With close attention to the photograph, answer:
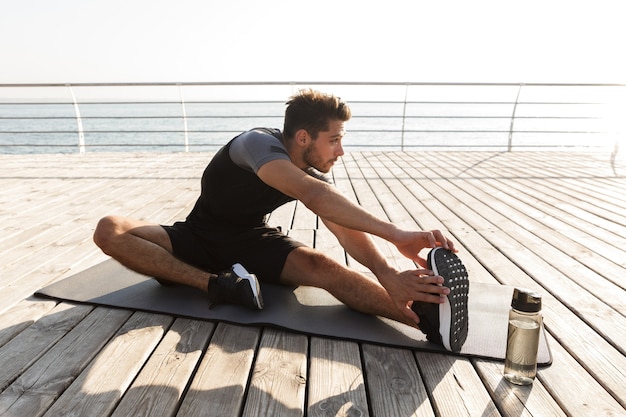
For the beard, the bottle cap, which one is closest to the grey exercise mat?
the bottle cap

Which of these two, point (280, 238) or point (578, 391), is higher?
point (280, 238)

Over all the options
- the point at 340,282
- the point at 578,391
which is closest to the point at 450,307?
the point at 578,391

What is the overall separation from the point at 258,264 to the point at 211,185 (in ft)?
1.19

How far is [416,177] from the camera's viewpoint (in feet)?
17.0

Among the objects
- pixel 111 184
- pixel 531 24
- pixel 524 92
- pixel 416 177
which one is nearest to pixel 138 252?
pixel 111 184

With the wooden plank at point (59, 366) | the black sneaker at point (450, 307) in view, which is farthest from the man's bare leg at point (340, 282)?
the wooden plank at point (59, 366)

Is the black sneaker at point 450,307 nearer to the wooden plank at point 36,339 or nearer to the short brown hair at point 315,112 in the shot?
the short brown hair at point 315,112

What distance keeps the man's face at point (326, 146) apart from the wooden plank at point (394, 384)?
2.34 feet

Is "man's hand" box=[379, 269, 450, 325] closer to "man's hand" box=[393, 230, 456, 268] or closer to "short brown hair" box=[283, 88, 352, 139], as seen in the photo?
"man's hand" box=[393, 230, 456, 268]

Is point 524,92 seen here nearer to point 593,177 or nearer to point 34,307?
point 593,177

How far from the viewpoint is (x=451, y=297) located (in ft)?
4.77

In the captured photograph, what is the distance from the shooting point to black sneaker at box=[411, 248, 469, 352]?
4.83ft

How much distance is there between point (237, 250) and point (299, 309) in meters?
0.37

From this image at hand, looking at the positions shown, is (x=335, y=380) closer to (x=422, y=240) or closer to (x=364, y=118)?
(x=422, y=240)
